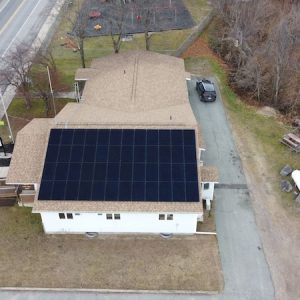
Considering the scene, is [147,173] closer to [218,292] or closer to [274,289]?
[218,292]

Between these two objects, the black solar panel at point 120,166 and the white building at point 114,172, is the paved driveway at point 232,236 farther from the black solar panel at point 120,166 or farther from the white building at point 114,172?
the black solar panel at point 120,166

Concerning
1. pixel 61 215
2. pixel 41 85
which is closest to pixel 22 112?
pixel 41 85

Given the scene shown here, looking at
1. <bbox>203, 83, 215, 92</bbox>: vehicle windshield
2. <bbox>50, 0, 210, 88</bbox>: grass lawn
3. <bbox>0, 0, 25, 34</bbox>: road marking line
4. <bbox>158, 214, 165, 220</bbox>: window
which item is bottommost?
<bbox>0, 0, 25, 34</bbox>: road marking line

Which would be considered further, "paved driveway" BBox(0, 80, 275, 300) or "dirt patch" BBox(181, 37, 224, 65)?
"dirt patch" BBox(181, 37, 224, 65)

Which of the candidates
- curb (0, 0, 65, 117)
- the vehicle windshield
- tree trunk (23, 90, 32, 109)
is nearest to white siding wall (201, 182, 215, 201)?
the vehicle windshield

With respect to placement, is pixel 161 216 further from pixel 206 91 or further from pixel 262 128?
pixel 206 91

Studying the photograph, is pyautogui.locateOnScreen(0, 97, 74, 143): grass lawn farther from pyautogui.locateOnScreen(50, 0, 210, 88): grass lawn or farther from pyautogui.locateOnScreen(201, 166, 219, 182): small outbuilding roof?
pyautogui.locateOnScreen(201, 166, 219, 182): small outbuilding roof
